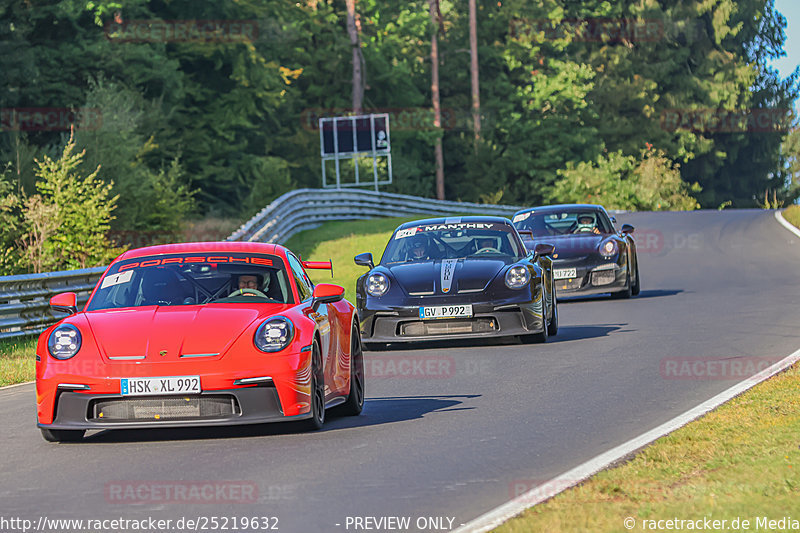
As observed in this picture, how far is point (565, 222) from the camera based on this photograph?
2248 cm

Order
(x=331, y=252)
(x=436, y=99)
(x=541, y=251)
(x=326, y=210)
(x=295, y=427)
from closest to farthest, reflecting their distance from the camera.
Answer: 1. (x=295, y=427)
2. (x=541, y=251)
3. (x=331, y=252)
4. (x=326, y=210)
5. (x=436, y=99)

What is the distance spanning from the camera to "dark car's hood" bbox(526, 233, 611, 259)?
20.9 meters

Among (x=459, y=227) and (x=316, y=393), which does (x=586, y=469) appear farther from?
(x=459, y=227)

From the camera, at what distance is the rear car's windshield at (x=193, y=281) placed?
384 inches

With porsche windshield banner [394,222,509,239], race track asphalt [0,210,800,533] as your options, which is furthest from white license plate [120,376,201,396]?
porsche windshield banner [394,222,509,239]

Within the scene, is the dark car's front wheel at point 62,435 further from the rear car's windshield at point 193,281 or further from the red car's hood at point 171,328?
the rear car's windshield at point 193,281

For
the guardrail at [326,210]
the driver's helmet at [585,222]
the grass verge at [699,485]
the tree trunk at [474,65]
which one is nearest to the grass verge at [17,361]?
the grass verge at [699,485]

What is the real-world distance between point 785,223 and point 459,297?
1160 inches

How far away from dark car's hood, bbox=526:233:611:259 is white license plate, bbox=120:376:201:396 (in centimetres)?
1255

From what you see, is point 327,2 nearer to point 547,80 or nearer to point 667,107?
point 547,80

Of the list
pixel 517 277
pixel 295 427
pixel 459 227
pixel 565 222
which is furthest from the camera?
pixel 565 222

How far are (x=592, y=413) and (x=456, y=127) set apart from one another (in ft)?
225

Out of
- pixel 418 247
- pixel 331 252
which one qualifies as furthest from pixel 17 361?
pixel 331 252

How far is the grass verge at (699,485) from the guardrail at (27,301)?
10191 mm
